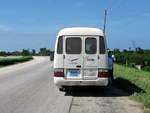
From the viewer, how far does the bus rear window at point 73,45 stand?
1148 centimetres

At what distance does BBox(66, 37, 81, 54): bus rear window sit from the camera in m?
11.5

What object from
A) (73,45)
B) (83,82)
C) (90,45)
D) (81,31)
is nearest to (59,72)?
(83,82)

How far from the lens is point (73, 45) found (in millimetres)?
11477

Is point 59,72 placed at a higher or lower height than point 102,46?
lower

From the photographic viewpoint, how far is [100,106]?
29.7 feet

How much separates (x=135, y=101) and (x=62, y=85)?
9.53ft

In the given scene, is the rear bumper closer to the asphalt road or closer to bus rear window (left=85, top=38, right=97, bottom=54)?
the asphalt road

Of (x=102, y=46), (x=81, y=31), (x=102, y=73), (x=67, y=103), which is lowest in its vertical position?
(x=67, y=103)

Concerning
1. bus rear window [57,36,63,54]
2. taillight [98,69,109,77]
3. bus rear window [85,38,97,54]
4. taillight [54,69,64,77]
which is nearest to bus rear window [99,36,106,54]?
bus rear window [85,38,97,54]

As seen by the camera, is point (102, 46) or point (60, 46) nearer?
point (102, 46)

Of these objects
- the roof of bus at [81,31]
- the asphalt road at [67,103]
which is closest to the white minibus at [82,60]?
the roof of bus at [81,31]

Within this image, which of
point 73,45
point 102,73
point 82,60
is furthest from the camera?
point 73,45

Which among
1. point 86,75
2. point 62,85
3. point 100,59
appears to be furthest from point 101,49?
point 62,85

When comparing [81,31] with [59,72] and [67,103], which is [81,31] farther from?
[67,103]
